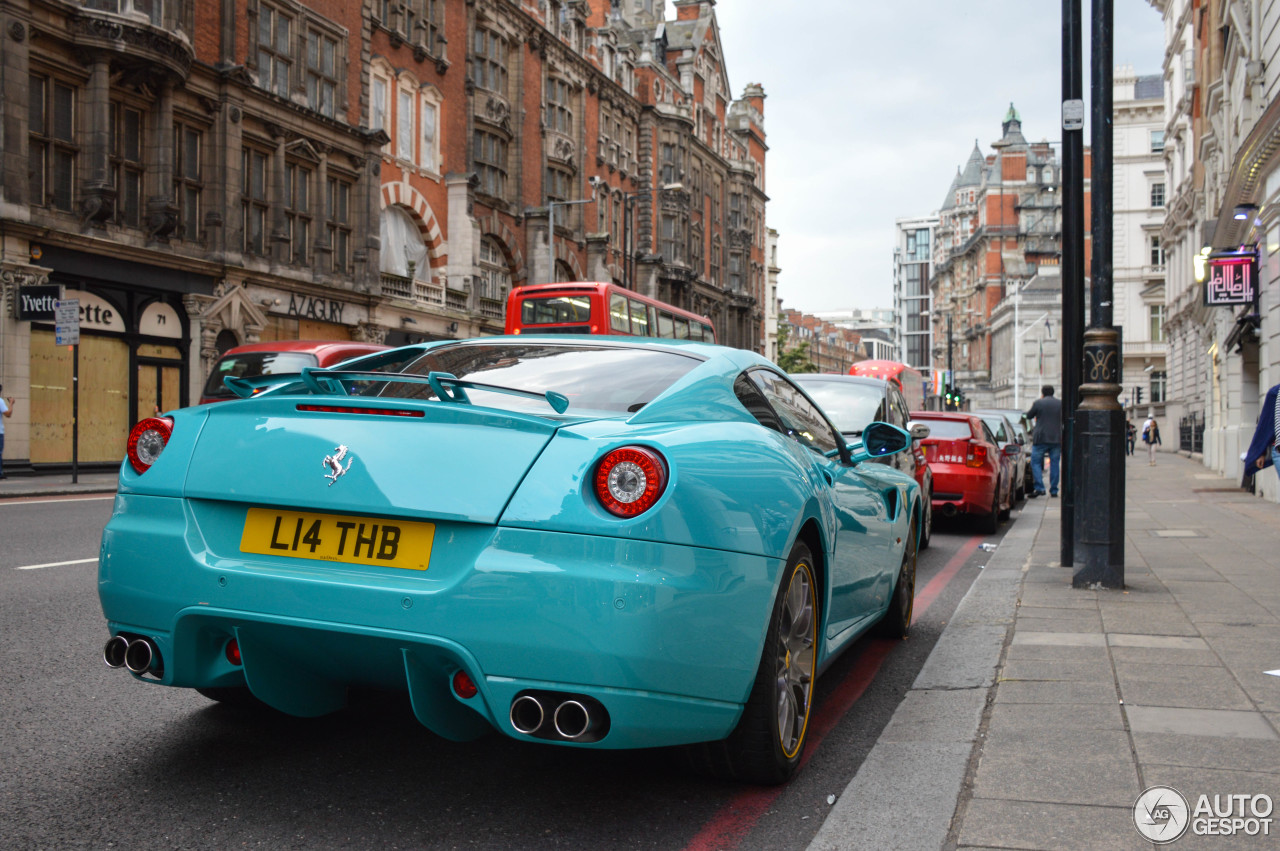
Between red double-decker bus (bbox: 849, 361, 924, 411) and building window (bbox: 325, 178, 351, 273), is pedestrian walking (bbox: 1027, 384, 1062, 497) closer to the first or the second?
red double-decker bus (bbox: 849, 361, 924, 411)

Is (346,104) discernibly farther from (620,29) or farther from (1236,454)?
(620,29)

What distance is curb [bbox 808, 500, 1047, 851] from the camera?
10.4 feet

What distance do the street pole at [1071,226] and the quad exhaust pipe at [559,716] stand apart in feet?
22.2

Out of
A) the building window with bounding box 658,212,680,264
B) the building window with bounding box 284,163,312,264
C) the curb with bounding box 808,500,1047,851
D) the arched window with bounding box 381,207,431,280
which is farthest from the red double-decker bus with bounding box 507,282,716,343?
the building window with bounding box 658,212,680,264

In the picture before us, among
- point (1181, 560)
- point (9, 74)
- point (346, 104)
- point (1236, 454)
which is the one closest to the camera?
point (1181, 560)

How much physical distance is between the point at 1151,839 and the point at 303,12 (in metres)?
31.0

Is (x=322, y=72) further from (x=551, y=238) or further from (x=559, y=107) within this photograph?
(x=559, y=107)

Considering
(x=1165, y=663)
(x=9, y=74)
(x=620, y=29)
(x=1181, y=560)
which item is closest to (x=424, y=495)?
(x=1165, y=663)

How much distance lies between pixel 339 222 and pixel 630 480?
30.5m

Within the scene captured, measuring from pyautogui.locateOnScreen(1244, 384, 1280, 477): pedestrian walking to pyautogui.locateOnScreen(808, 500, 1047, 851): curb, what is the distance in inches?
148

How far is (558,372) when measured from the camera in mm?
4031

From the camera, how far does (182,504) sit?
330 centimetres

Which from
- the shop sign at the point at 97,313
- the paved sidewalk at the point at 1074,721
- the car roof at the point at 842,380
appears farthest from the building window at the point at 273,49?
the paved sidewalk at the point at 1074,721

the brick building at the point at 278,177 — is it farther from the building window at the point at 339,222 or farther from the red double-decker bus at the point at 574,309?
the red double-decker bus at the point at 574,309
